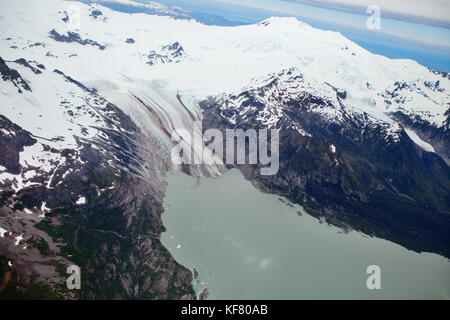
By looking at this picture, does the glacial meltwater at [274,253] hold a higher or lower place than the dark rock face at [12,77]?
lower

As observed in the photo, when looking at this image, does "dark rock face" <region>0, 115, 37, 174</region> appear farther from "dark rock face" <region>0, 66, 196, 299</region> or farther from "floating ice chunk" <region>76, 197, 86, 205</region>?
"floating ice chunk" <region>76, 197, 86, 205</region>

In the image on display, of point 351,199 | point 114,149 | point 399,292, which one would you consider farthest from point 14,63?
point 399,292

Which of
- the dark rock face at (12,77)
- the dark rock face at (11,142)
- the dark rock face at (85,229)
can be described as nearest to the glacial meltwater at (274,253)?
the dark rock face at (85,229)

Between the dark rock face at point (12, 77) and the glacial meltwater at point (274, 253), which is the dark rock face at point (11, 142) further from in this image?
the glacial meltwater at point (274, 253)

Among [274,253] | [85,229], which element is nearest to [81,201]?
[85,229]

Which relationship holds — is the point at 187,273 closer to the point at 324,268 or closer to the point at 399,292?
the point at 324,268

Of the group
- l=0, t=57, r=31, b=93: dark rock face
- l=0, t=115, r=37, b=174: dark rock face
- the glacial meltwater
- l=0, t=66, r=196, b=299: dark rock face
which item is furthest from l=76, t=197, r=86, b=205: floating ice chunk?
l=0, t=57, r=31, b=93: dark rock face
